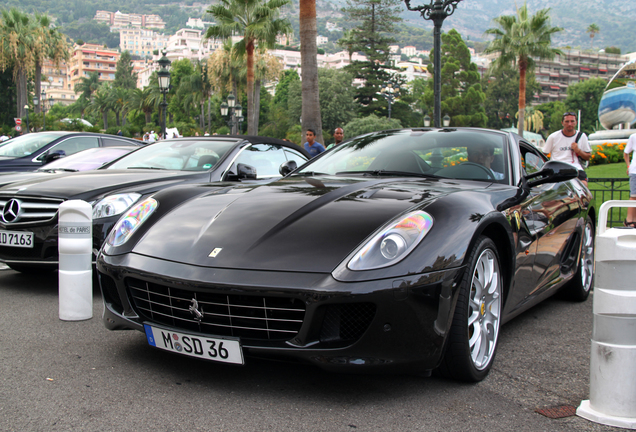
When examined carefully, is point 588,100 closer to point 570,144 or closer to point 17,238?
point 570,144

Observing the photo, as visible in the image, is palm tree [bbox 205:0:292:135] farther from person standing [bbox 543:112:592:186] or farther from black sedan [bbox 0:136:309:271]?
black sedan [bbox 0:136:309:271]

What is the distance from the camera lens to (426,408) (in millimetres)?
2531

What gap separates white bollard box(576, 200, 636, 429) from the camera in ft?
7.89

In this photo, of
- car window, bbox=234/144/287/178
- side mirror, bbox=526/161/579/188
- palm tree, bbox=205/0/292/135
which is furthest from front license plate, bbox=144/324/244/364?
palm tree, bbox=205/0/292/135

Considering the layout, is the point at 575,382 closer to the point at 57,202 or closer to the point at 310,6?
the point at 57,202

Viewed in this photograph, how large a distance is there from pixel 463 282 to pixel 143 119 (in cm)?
10800

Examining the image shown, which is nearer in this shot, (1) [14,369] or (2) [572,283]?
(1) [14,369]

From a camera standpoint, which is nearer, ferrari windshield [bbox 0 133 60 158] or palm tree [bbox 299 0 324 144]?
ferrari windshield [bbox 0 133 60 158]

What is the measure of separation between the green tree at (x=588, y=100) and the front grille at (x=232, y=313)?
110 metres

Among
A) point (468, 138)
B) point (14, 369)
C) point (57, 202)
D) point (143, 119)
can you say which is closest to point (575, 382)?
point (468, 138)

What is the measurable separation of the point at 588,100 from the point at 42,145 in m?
109

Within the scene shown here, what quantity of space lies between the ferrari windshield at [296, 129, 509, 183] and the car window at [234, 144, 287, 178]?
1886 mm

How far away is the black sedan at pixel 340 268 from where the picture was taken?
8.02 feet

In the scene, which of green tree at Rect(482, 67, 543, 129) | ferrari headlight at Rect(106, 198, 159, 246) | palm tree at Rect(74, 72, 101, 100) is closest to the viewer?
ferrari headlight at Rect(106, 198, 159, 246)
